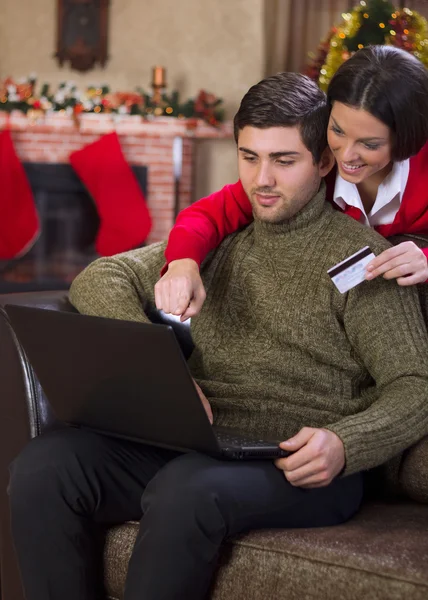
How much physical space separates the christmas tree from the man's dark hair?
2520mm

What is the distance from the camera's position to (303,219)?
175 cm

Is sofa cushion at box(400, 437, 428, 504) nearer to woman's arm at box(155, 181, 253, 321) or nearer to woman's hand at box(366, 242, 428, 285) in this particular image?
woman's hand at box(366, 242, 428, 285)

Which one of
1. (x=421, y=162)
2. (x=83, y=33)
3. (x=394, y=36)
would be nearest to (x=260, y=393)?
(x=421, y=162)

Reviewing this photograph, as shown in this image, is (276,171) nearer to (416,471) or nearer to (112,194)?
(416,471)

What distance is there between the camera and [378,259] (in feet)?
4.92

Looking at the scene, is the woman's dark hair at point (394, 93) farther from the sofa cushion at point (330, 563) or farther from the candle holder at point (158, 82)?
the candle holder at point (158, 82)

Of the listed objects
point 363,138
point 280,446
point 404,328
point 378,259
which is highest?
point 363,138

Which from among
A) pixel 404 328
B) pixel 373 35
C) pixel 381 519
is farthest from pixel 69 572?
pixel 373 35

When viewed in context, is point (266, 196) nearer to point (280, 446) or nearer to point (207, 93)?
point (280, 446)

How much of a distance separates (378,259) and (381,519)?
0.43m

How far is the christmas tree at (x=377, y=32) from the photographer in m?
4.18

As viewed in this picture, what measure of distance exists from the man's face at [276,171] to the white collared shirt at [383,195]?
77mm

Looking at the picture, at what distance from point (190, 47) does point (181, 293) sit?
4.77m

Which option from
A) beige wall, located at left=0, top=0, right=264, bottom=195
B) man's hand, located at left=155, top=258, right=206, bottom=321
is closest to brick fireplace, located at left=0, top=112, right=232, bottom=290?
beige wall, located at left=0, top=0, right=264, bottom=195
